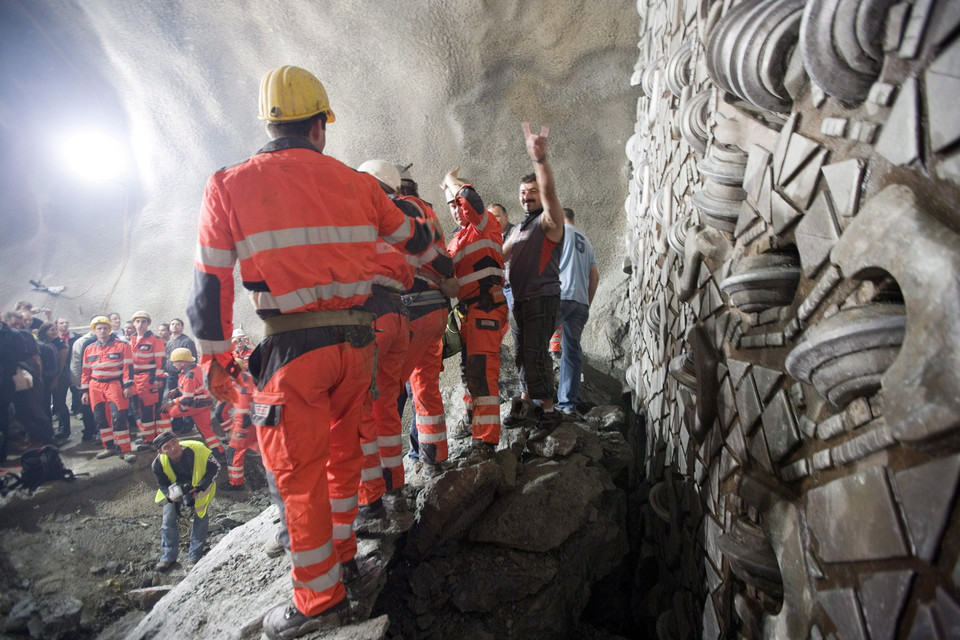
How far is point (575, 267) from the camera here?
14.3ft

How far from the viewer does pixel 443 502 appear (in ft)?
8.48

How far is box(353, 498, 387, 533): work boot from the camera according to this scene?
2494 mm

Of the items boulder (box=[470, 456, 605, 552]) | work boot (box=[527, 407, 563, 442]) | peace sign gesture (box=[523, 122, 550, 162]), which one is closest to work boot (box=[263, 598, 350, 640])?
boulder (box=[470, 456, 605, 552])

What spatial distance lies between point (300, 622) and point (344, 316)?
46.3 inches

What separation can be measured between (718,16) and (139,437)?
9.45 meters

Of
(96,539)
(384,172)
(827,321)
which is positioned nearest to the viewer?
(827,321)

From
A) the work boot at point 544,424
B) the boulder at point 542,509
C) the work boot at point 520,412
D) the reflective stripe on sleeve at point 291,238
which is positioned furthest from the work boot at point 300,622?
the work boot at point 520,412

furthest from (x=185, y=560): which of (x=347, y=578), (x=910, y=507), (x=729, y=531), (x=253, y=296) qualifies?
(x=910, y=507)

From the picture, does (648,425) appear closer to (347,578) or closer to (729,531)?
(729,531)

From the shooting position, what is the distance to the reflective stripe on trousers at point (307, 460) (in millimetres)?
1847

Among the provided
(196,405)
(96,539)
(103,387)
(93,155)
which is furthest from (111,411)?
(93,155)

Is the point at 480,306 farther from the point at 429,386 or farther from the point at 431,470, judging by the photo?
the point at 431,470

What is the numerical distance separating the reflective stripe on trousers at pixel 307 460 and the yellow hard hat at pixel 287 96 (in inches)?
39.3

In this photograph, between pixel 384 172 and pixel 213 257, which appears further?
pixel 384 172
